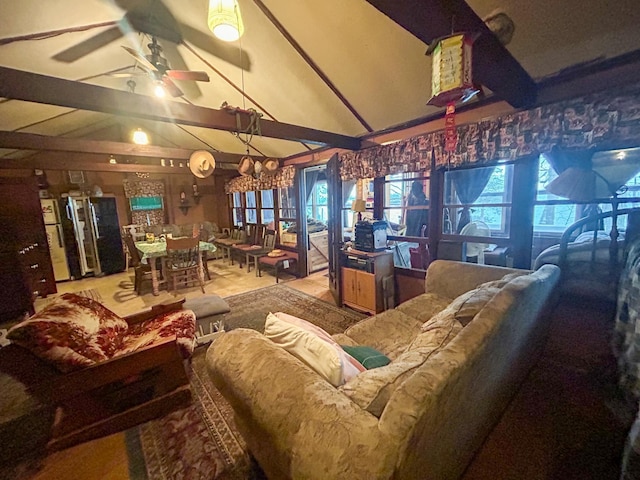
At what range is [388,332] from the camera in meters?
1.88

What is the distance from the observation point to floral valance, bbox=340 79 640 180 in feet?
5.87

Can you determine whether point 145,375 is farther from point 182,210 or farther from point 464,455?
point 182,210

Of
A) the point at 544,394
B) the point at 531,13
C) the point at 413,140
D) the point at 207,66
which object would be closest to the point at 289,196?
the point at 207,66

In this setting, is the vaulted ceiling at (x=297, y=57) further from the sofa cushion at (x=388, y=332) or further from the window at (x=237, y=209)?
the window at (x=237, y=209)

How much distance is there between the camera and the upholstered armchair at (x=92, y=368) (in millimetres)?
1353

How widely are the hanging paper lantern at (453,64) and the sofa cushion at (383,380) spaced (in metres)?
1.11

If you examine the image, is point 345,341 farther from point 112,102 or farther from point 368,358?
point 112,102

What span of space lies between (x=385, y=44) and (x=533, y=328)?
7.82 ft

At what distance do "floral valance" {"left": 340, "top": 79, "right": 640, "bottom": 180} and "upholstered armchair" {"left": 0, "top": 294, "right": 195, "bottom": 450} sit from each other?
2.88m

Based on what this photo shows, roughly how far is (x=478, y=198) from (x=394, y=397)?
266 centimetres

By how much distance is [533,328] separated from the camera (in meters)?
1.62

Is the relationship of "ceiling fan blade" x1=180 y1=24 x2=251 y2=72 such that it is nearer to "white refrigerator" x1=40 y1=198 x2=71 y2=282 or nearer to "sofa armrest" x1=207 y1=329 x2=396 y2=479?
"sofa armrest" x1=207 y1=329 x2=396 y2=479

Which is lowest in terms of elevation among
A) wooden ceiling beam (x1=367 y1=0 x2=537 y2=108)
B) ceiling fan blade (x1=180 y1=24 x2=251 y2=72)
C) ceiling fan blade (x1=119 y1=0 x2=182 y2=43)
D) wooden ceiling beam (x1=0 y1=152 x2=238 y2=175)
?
wooden ceiling beam (x1=367 y1=0 x2=537 y2=108)

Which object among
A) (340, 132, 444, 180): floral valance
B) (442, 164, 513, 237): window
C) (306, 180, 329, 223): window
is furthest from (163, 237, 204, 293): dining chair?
(442, 164, 513, 237): window
